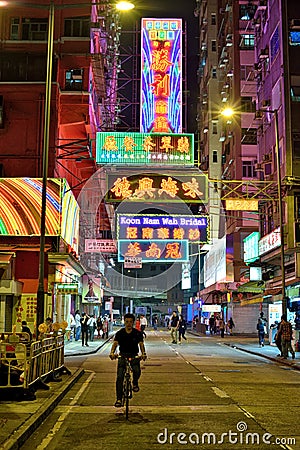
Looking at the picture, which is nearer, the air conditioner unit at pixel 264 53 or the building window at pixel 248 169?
the air conditioner unit at pixel 264 53

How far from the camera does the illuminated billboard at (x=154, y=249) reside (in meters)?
40.2

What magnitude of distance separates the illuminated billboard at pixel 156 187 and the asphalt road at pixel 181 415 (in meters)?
15.4

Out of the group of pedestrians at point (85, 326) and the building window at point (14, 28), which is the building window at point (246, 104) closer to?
the group of pedestrians at point (85, 326)

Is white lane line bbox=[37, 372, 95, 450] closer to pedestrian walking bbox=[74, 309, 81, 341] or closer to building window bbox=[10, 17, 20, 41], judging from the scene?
building window bbox=[10, 17, 20, 41]

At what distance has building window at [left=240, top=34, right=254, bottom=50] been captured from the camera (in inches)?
2267

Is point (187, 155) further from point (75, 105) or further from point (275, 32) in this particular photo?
point (275, 32)

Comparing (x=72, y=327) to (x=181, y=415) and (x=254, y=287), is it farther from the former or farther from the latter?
(x=181, y=415)

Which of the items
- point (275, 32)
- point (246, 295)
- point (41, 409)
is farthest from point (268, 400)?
point (246, 295)

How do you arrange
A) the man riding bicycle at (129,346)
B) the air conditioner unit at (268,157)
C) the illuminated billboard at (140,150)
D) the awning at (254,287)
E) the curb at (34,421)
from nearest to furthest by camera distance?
1. the curb at (34,421)
2. the man riding bicycle at (129,346)
3. the illuminated billboard at (140,150)
4. the air conditioner unit at (268,157)
5. the awning at (254,287)

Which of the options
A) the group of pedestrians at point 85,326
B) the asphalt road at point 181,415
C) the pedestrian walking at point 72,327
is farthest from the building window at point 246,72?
the asphalt road at point 181,415

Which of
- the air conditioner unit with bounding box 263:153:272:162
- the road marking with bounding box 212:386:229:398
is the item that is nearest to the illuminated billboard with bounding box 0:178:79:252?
the road marking with bounding box 212:386:229:398

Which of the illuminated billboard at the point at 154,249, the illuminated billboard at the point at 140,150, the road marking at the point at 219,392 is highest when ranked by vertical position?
the illuminated billboard at the point at 140,150

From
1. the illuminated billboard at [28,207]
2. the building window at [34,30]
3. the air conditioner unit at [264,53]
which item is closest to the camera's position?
the illuminated billboard at [28,207]

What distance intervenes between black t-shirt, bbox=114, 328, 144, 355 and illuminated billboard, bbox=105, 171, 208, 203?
2143 centimetres
